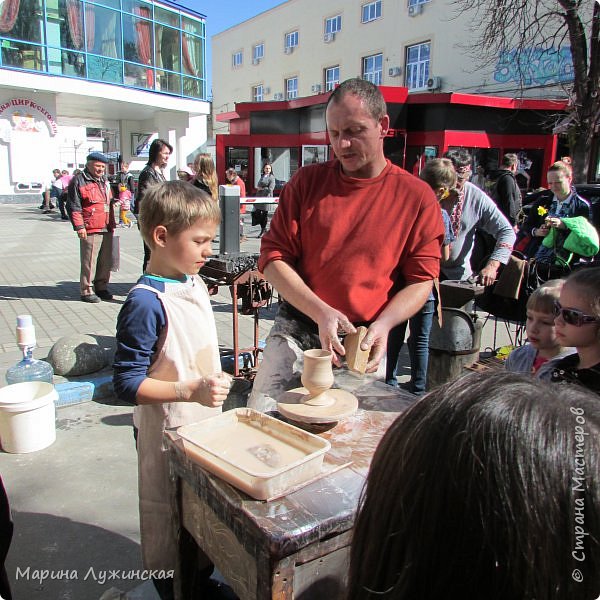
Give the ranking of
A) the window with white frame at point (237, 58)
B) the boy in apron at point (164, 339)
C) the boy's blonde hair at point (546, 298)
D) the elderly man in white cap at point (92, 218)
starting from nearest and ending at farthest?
1. the boy in apron at point (164, 339)
2. the boy's blonde hair at point (546, 298)
3. the elderly man in white cap at point (92, 218)
4. the window with white frame at point (237, 58)

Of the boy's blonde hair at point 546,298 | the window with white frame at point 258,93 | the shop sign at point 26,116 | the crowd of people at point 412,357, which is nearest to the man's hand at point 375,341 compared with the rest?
the crowd of people at point 412,357

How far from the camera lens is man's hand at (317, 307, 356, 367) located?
1.93m

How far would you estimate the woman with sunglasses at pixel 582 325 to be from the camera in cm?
195

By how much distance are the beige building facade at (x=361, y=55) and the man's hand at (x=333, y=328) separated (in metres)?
13.9

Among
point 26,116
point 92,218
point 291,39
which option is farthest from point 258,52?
point 92,218

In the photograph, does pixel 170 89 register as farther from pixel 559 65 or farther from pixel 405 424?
pixel 405 424

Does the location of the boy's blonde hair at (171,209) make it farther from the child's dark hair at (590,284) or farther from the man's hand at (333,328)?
the child's dark hair at (590,284)

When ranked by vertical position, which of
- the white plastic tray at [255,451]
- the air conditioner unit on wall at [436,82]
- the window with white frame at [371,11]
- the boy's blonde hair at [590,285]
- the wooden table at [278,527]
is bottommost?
the wooden table at [278,527]

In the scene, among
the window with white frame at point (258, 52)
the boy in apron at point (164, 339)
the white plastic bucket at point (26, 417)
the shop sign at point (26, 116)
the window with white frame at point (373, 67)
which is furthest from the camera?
the window with white frame at point (258, 52)

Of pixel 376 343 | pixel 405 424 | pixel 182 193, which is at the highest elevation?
pixel 182 193

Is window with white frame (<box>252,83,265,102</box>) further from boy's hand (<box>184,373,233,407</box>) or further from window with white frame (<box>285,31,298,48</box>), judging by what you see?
boy's hand (<box>184,373,233,407</box>)

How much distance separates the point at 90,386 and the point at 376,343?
9.10 feet

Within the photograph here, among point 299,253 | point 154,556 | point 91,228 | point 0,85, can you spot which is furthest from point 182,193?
point 0,85

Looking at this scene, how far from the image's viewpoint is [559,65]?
16781mm
